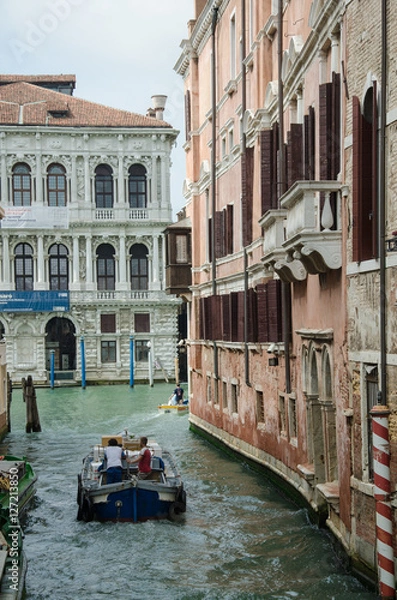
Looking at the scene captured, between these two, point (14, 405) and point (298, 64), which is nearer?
point (298, 64)

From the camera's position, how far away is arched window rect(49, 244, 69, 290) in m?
47.5

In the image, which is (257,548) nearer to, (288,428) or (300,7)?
(288,428)

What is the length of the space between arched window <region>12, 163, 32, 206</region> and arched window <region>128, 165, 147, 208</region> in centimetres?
446

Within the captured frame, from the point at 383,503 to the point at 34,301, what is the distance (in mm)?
38405

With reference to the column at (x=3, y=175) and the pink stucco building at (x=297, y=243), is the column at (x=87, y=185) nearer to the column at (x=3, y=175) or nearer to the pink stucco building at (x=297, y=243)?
the column at (x=3, y=175)

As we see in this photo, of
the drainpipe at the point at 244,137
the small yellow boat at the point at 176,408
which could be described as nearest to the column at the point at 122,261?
the small yellow boat at the point at 176,408

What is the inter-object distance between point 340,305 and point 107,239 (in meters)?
36.8

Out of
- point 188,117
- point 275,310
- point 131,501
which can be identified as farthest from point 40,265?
point 131,501

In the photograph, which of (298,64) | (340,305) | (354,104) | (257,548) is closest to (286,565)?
(257,548)

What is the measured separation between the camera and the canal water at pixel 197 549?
11.3m

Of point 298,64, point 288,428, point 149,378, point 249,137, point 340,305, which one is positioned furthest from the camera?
point 149,378

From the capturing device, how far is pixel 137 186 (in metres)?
48.0

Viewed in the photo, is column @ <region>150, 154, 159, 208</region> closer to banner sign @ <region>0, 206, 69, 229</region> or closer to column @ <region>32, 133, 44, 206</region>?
banner sign @ <region>0, 206, 69, 229</region>

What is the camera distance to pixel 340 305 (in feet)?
37.6
